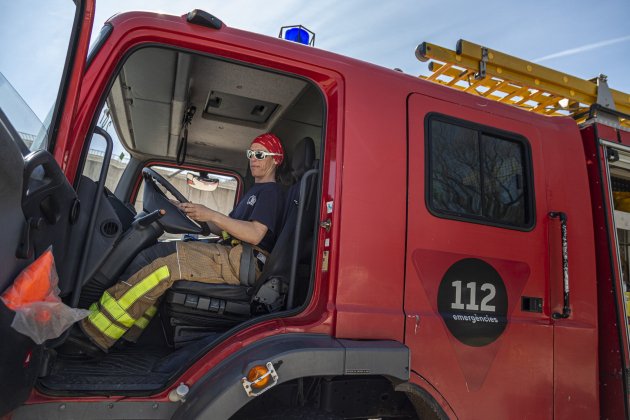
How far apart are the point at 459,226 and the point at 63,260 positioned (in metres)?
1.71

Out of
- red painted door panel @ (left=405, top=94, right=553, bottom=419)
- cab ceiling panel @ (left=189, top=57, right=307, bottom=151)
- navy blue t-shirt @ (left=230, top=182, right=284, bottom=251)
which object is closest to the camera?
red painted door panel @ (left=405, top=94, right=553, bottom=419)

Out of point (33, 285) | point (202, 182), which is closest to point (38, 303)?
point (33, 285)

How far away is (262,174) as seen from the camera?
2826mm

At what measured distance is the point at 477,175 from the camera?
→ 231 centimetres

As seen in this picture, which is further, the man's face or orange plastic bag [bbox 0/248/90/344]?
the man's face

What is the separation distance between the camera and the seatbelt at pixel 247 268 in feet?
7.61

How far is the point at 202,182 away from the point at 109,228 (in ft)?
6.57

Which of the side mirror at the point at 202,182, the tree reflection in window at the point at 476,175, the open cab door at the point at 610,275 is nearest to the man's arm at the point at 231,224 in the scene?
the tree reflection in window at the point at 476,175

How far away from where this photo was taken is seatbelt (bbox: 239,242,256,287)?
2.32 meters

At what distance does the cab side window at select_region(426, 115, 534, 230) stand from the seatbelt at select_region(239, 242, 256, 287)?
36.8 inches

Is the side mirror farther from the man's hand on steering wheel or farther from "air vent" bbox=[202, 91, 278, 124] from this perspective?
the man's hand on steering wheel

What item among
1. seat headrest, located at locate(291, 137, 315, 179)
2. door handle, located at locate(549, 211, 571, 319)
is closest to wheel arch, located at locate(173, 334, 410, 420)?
door handle, located at locate(549, 211, 571, 319)

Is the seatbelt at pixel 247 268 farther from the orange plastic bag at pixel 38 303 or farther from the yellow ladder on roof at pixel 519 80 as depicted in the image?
the yellow ladder on roof at pixel 519 80

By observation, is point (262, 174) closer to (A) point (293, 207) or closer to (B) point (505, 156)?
(A) point (293, 207)
